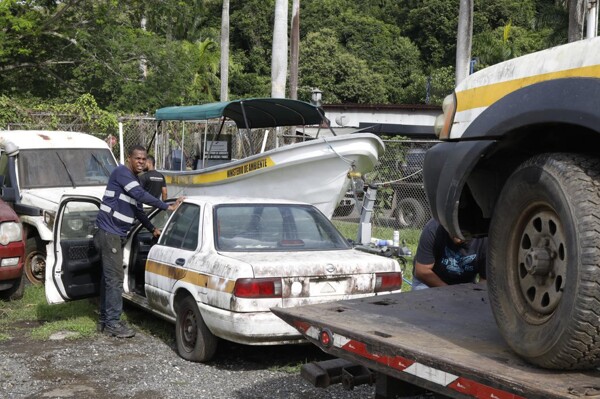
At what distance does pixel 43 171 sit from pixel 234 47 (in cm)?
4105

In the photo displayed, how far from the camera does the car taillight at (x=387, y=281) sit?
682 centimetres

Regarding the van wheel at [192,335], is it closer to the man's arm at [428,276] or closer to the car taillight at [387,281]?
the car taillight at [387,281]

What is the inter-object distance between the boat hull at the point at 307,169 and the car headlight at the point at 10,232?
4610mm

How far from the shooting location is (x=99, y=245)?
26.0 ft

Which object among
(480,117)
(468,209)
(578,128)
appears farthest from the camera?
(468,209)

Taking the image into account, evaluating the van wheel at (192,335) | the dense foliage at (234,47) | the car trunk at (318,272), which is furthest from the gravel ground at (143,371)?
the dense foliage at (234,47)

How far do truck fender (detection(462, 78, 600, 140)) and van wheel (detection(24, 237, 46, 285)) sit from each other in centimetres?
800

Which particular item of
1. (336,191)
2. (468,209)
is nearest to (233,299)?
(468,209)

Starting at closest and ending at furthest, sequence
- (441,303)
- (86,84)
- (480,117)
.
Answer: (480,117)
(441,303)
(86,84)

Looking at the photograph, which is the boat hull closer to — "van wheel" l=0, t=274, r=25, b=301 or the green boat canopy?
the green boat canopy

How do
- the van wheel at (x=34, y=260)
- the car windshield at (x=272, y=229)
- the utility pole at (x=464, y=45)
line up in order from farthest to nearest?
the utility pole at (x=464, y=45)
the van wheel at (x=34, y=260)
the car windshield at (x=272, y=229)

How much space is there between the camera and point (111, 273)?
7.88 meters

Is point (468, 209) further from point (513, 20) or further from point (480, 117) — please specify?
point (513, 20)

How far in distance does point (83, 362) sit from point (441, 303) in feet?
12.4
